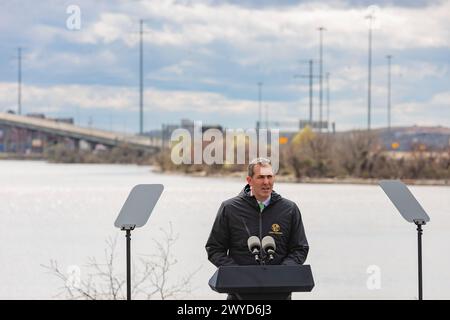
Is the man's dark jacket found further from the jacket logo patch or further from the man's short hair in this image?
the man's short hair

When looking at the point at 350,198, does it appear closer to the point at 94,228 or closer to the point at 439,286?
the point at 94,228

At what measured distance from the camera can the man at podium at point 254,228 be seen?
4.70m

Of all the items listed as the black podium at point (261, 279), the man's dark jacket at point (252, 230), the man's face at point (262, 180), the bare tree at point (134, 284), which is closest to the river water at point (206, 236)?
the bare tree at point (134, 284)

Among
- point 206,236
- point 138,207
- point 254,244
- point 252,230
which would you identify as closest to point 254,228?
point 252,230

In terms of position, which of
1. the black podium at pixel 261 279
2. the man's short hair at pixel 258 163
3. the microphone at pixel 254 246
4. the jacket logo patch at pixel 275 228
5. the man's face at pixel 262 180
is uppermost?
the man's short hair at pixel 258 163

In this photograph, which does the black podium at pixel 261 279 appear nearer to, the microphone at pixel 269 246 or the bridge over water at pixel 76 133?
the microphone at pixel 269 246

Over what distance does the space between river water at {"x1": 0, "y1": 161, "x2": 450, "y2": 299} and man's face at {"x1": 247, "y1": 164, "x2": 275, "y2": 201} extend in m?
8.00

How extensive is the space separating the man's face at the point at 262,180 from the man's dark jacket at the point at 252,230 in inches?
3.6

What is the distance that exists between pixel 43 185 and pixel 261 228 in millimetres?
44679

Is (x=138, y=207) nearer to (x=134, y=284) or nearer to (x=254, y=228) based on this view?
(x=254, y=228)

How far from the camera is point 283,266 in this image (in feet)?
14.4

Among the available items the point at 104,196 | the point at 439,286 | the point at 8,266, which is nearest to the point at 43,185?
the point at 104,196

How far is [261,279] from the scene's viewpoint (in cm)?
441

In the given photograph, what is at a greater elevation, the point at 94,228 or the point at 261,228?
the point at 261,228
